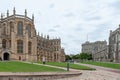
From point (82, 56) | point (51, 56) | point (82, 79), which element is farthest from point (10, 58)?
point (82, 56)

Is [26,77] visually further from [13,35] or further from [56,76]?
[13,35]

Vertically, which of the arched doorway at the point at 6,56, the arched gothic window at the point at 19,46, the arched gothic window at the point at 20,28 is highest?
the arched gothic window at the point at 20,28

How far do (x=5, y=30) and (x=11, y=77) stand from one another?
70.1 metres

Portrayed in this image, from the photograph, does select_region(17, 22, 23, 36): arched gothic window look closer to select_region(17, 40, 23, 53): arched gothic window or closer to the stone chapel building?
the stone chapel building

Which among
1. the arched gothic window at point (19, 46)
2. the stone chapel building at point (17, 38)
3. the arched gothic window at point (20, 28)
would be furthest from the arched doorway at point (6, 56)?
the arched gothic window at point (20, 28)

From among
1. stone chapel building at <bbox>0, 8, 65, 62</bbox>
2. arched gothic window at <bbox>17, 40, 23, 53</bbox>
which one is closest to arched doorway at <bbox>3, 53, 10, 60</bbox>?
stone chapel building at <bbox>0, 8, 65, 62</bbox>

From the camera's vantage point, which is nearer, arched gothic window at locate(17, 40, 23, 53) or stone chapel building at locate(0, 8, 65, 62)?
stone chapel building at locate(0, 8, 65, 62)

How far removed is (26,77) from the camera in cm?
2562

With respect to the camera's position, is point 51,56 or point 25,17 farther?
point 51,56

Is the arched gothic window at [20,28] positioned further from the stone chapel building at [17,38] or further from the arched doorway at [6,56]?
the arched doorway at [6,56]

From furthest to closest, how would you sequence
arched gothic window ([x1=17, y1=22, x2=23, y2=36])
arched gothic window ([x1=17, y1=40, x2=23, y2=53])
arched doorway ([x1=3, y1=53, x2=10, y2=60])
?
arched gothic window ([x1=17, y1=22, x2=23, y2=36]), arched gothic window ([x1=17, y1=40, x2=23, y2=53]), arched doorway ([x1=3, y1=53, x2=10, y2=60])

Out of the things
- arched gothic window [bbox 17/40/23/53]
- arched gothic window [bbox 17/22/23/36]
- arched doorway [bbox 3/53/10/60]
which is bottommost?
arched doorway [bbox 3/53/10/60]

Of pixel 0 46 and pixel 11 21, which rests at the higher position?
pixel 11 21

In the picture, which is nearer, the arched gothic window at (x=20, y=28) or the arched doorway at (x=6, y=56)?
the arched doorway at (x=6, y=56)
